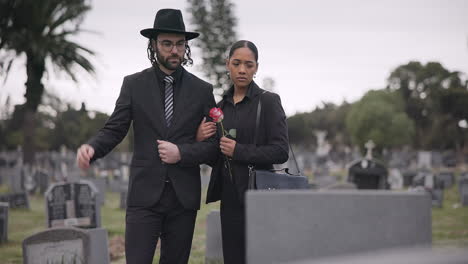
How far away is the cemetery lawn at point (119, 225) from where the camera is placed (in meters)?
8.94

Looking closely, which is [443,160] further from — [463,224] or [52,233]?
[52,233]

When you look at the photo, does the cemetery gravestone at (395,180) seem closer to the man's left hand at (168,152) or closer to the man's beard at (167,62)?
the man's beard at (167,62)

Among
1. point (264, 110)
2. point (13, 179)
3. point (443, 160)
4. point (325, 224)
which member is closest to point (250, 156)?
point (264, 110)

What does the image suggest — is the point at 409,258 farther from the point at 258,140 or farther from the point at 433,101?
the point at 433,101

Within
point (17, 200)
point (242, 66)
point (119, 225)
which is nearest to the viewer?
point (242, 66)

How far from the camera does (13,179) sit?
21141 millimetres

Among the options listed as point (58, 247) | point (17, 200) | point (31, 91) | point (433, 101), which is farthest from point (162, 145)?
point (433, 101)

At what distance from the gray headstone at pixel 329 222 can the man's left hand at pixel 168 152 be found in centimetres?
72

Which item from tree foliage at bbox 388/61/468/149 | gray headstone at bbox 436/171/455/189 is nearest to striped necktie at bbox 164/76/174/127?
gray headstone at bbox 436/171/455/189

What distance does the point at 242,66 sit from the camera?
13.0ft

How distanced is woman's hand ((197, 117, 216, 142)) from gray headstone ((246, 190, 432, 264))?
2.65ft

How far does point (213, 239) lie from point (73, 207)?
3.14m

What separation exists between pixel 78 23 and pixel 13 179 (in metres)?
8.22

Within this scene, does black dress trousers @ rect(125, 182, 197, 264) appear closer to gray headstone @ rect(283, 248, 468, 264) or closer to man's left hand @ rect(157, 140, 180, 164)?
man's left hand @ rect(157, 140, 180, 164)
